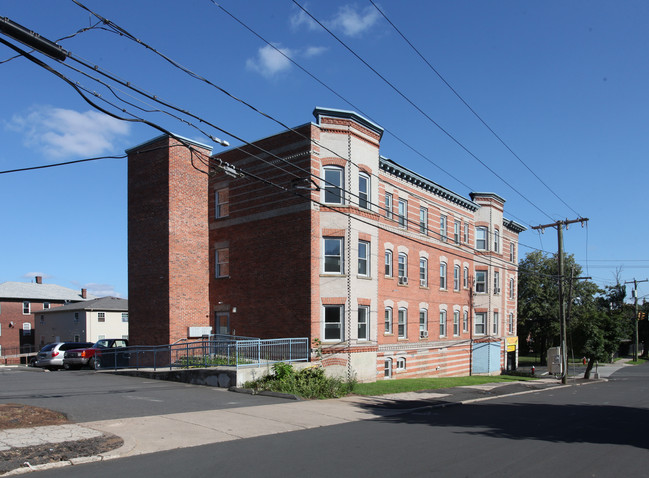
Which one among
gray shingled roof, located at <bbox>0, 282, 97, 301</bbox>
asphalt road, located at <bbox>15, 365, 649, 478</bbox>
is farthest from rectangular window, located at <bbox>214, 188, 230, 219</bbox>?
gray shingled roof, located at <bbox>0, 282, 97, 301</bbox>

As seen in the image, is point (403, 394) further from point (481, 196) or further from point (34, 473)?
point (481, 196)

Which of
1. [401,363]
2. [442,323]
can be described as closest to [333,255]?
[401,363]

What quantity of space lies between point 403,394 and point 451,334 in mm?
15826

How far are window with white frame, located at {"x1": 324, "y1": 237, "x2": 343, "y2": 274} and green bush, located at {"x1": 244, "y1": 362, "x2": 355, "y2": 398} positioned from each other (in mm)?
5868

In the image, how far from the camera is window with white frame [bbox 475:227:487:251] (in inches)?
1507

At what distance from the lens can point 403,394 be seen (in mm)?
20125

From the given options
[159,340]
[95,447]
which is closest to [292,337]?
[159,340]

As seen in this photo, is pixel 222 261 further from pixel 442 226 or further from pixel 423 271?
pixel 442 226

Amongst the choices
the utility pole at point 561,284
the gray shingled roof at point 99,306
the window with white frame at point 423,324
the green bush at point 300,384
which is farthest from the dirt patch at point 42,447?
the gray shingled roof at point 99,306

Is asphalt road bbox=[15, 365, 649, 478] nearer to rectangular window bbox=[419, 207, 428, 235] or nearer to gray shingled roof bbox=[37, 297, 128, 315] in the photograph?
rectangular window bbox=[419, 207, 428, 235]

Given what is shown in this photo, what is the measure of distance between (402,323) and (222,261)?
10.4 m

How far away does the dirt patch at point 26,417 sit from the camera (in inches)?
426

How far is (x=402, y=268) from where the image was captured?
30172 millimetres

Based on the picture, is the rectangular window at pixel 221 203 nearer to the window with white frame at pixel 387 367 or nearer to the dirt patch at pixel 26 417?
the window with white frame at pixel 387 367
